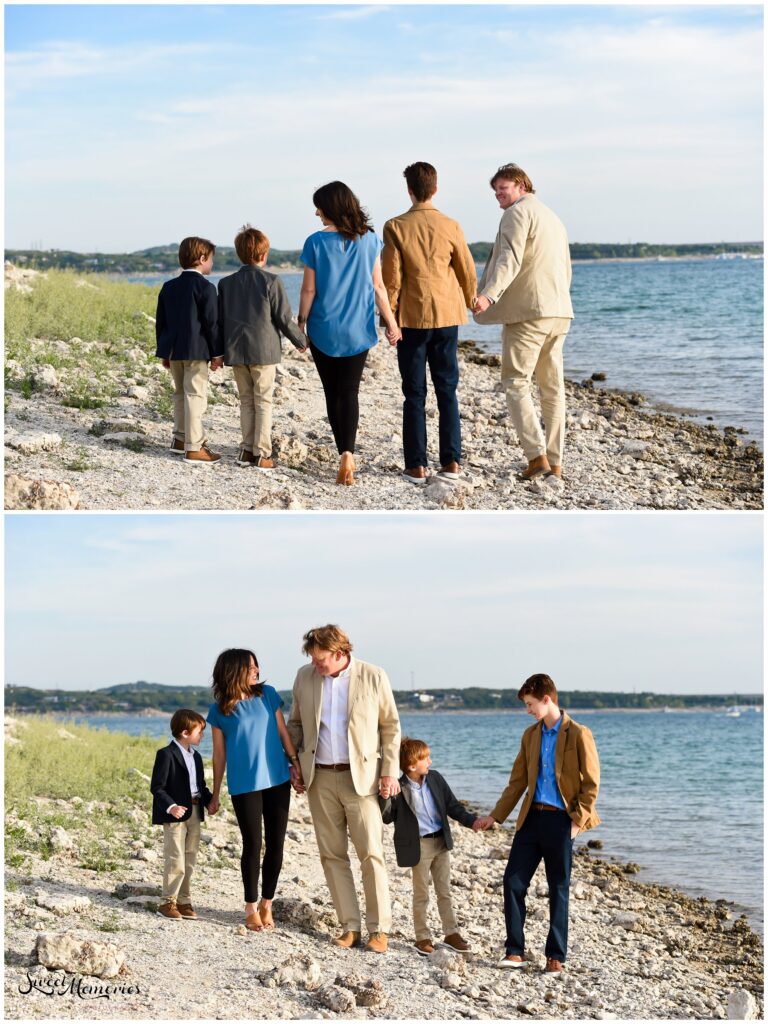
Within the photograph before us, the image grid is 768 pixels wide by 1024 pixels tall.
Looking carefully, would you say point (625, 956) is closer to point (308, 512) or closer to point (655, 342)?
point (308, 512)

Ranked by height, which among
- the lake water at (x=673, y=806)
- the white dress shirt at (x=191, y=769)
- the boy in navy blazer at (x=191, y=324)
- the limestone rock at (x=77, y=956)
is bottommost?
the lake water at (x=673, y=806)

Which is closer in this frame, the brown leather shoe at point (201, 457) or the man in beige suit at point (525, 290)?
the man in beige suit at point (525, 290)

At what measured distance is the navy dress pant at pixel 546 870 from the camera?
22.8 feet

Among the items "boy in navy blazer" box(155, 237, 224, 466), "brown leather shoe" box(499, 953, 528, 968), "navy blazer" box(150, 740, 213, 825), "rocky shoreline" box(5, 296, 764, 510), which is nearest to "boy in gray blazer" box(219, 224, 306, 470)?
"boy in navy blazer" box(155, 237, 224, 466)

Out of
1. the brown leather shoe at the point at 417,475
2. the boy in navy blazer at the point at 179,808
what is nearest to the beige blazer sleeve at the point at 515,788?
the boy in navy blazer at the point at 179,808

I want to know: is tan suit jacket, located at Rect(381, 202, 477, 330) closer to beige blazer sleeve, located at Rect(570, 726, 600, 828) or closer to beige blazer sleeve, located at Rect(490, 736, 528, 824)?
beige blazer sleeve, located at Rect(490, 736, 528, 824)

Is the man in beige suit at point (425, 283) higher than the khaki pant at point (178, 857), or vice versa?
the man in beige suit at point (425, 283)

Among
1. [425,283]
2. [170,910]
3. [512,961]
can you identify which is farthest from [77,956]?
[425,283]

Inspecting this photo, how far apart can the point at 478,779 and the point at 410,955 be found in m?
15.2

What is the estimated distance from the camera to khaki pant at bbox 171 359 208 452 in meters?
9.34

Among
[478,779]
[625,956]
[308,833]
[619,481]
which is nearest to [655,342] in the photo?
[478,779]

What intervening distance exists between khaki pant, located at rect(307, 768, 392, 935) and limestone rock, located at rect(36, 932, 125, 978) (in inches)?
56.3

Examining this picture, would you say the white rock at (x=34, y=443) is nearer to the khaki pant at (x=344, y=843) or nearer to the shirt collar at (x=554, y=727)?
the khaki pant at (x=344, y=843)

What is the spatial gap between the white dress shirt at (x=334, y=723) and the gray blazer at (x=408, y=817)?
0.43 meters
